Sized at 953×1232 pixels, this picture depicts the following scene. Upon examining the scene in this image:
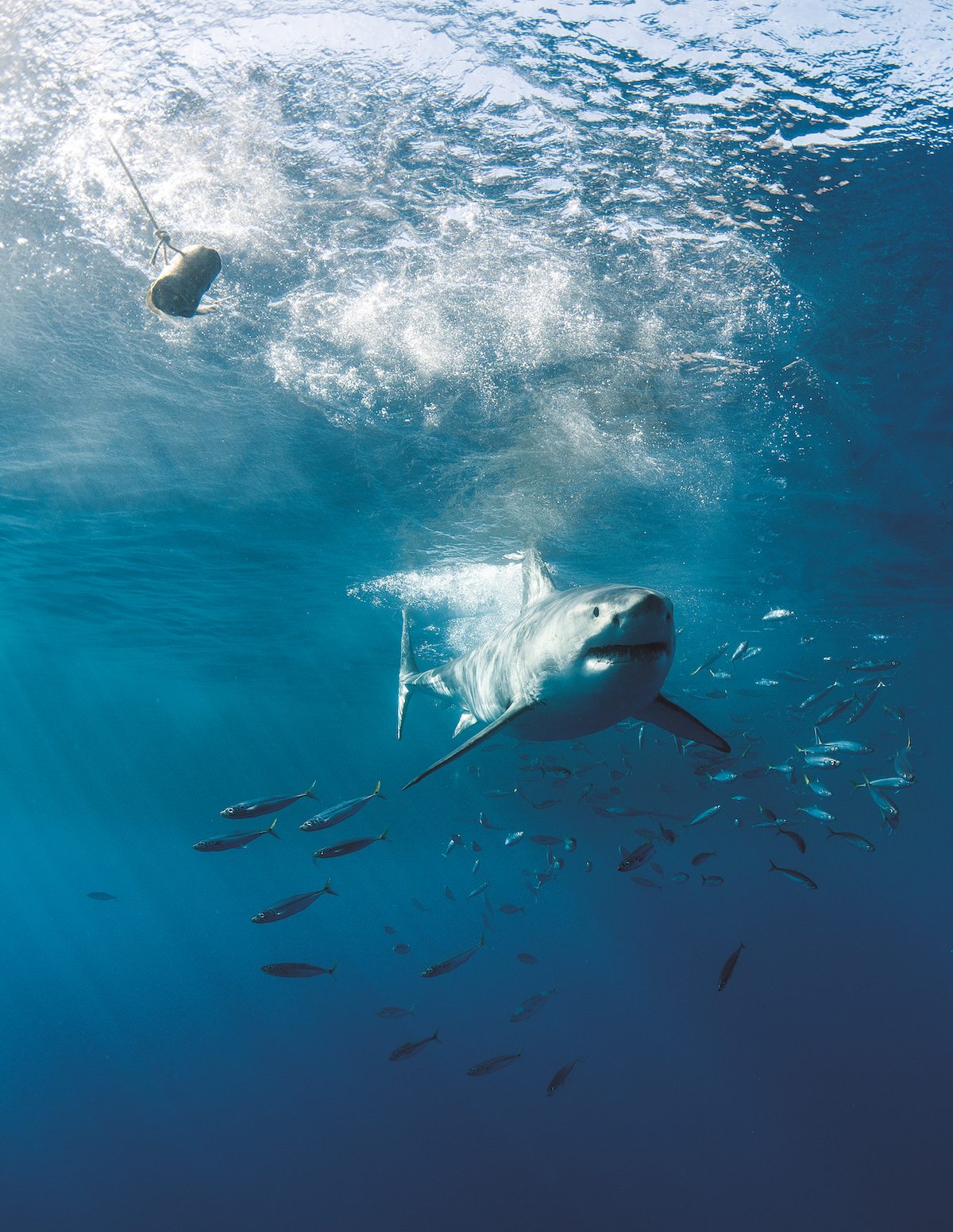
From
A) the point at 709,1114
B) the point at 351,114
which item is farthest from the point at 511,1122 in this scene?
the point at 351,114

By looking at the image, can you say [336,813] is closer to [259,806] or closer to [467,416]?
[259,806]

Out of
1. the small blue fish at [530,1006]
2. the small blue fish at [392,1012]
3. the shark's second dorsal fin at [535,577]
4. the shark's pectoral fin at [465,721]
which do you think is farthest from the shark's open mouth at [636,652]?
the small blue fish at [392,1012]

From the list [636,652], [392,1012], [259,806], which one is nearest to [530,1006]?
[392,1012]

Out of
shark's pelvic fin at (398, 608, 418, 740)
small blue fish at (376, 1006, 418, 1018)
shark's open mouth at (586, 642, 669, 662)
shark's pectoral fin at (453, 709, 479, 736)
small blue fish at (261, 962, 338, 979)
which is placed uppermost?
shark's open mouth at (586, 642, 669, 662)

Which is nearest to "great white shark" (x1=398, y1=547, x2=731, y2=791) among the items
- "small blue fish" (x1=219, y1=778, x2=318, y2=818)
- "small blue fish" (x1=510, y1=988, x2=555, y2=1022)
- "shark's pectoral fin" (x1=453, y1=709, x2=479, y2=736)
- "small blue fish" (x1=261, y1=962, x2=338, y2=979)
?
"shark's pectoral fin" (x1=453, y1=709, x2=479, y2=736)

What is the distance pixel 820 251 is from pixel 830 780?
260ft

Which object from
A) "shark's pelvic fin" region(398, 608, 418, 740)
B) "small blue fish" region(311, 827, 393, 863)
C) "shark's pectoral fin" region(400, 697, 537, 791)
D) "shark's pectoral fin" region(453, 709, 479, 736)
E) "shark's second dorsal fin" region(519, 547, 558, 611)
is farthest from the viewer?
"shark's pelvic fin" region(398, 608, 418, 740)

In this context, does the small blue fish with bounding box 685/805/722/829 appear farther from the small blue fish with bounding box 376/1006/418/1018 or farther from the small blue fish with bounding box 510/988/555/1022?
the small blue fish with bounding box 376/1006/418/1018

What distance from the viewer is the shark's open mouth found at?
125 inches

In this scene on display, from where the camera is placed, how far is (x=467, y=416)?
10.5m

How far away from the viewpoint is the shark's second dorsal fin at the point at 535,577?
22.2 ft

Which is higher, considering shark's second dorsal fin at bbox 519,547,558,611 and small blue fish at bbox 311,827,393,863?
shark's second dorsal fin at bbox 519,547,558,611

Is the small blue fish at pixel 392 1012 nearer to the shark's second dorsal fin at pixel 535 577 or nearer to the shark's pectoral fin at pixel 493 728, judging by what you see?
the shark's second dorsal fin at pixel 535 577

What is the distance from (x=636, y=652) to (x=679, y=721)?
1460mm
